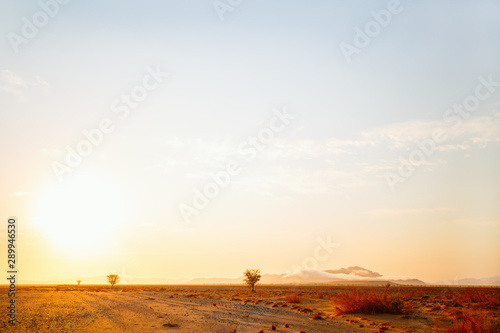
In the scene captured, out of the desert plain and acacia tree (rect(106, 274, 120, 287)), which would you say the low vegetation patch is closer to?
the desert plain

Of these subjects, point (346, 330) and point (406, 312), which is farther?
point (406, 312)

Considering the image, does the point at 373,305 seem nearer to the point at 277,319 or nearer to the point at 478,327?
the point at 277,319

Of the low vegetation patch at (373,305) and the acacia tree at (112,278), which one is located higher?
the low vegetation patch at (373,305)

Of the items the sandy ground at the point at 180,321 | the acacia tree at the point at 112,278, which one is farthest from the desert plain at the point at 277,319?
the acacia tree at the point at 112,278

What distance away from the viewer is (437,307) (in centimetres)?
2017

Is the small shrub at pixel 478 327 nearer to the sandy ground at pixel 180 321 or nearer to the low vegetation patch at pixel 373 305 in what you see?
the sandy ground at pixel 180 321

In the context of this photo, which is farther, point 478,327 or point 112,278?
point 112,278

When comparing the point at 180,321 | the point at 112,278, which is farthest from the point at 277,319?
the point at 112,278

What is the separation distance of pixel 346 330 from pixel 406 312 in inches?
220

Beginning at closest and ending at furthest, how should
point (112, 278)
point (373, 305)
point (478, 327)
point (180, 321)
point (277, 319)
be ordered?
point (478, 327), point (180, 321), point (277, 319), point (373, 305), point (112, 278)

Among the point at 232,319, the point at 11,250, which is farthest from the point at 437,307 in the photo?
the point at 11,250

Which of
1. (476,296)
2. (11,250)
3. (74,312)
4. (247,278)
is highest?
(11,250)

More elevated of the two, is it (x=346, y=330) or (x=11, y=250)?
(x=11, y=250)

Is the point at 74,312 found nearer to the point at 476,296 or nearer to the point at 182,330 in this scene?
the point at 182,330
